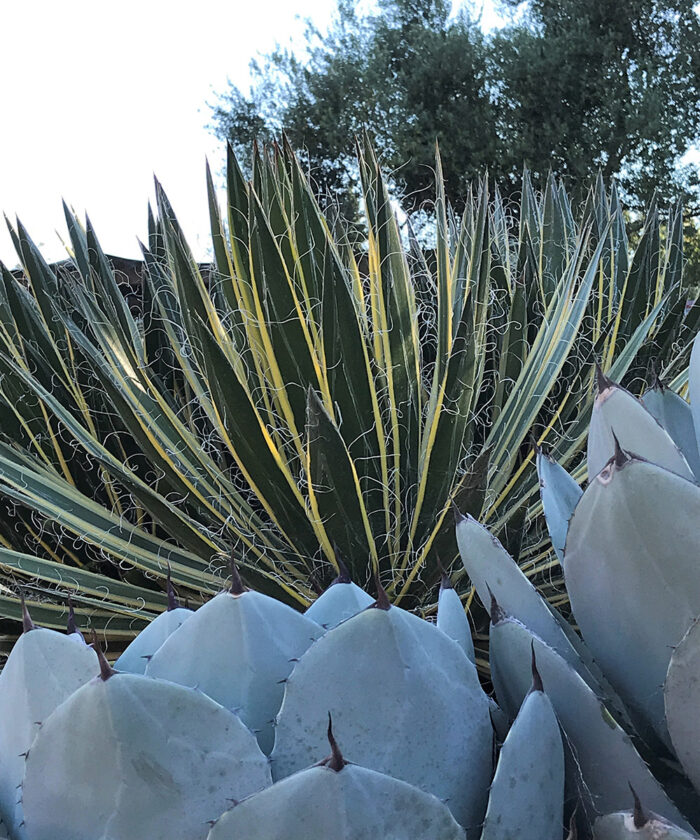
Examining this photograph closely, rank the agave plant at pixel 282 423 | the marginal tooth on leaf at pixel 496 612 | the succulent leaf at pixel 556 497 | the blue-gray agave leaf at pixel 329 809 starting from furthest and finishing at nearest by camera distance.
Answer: the agave plant at pixel 282 423 < the succulent leaf at pixel 556 497 < the marginal tooth on leaf at pixel 496 612 < the blue-gray agave leaf at pixel 329 809

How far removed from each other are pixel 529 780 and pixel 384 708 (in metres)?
0.07

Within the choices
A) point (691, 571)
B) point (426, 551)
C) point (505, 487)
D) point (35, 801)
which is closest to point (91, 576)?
point (426, 551)

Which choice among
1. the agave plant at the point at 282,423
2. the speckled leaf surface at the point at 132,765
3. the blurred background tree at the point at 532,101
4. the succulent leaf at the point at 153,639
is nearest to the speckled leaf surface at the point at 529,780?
the speckled leaf surface at the point at 132,765

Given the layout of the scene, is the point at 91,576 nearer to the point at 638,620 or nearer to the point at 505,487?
the point at 505,487

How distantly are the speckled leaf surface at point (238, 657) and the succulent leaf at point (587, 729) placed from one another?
4.3 inches

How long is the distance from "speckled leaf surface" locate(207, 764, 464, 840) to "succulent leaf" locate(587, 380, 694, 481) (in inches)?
8.6

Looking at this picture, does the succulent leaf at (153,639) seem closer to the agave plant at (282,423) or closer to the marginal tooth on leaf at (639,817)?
the marginal tooth on leaf at (639,817)

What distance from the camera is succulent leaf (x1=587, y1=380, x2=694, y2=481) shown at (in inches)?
18.1

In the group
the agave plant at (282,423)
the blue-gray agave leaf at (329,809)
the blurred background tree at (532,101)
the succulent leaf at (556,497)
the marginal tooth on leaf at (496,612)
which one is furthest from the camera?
the blurred background tree at (532,101)

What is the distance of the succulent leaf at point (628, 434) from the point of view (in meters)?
0.46

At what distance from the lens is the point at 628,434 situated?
18.6 inches

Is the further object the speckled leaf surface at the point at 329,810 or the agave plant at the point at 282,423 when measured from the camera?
the agave plant at the point at 282,423

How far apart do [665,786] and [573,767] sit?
0.07 meters

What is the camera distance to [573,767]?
386 millimetres
